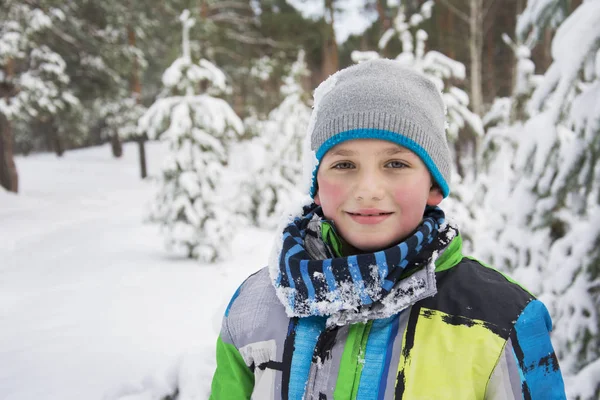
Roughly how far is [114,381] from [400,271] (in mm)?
2252

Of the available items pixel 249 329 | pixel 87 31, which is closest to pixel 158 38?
pixel 87 31

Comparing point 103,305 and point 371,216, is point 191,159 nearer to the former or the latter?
point 103,305

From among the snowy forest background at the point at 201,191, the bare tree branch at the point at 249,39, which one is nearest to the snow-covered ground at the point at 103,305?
the snowy forest background at the point at 201,191

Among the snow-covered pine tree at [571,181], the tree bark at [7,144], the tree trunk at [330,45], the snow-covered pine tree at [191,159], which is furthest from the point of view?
the tree trunk at [330,45]

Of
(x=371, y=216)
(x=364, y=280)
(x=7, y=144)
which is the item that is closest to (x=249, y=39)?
(x=7, y=144)

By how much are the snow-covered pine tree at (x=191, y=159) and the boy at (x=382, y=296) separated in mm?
5685

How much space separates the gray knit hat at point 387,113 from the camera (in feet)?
3.89

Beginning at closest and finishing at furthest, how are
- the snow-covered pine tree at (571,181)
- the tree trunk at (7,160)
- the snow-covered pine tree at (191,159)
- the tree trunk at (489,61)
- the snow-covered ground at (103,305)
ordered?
the snow-covered pine tree at (571,181) → the snow-covered ground at (103,305) → the snow-covered pine tree at (191,159) → the tree trunk at (7,160) → the tree trunk at (489,61)

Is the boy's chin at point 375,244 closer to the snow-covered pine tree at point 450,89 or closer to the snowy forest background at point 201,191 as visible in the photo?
the snowy forest background at point 201,191

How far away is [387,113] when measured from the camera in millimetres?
1190

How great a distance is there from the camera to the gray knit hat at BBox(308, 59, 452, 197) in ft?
3.89

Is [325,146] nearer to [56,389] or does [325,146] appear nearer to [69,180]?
[56,389]

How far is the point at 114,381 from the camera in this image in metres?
2.59

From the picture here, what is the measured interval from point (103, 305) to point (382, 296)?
4241mm
